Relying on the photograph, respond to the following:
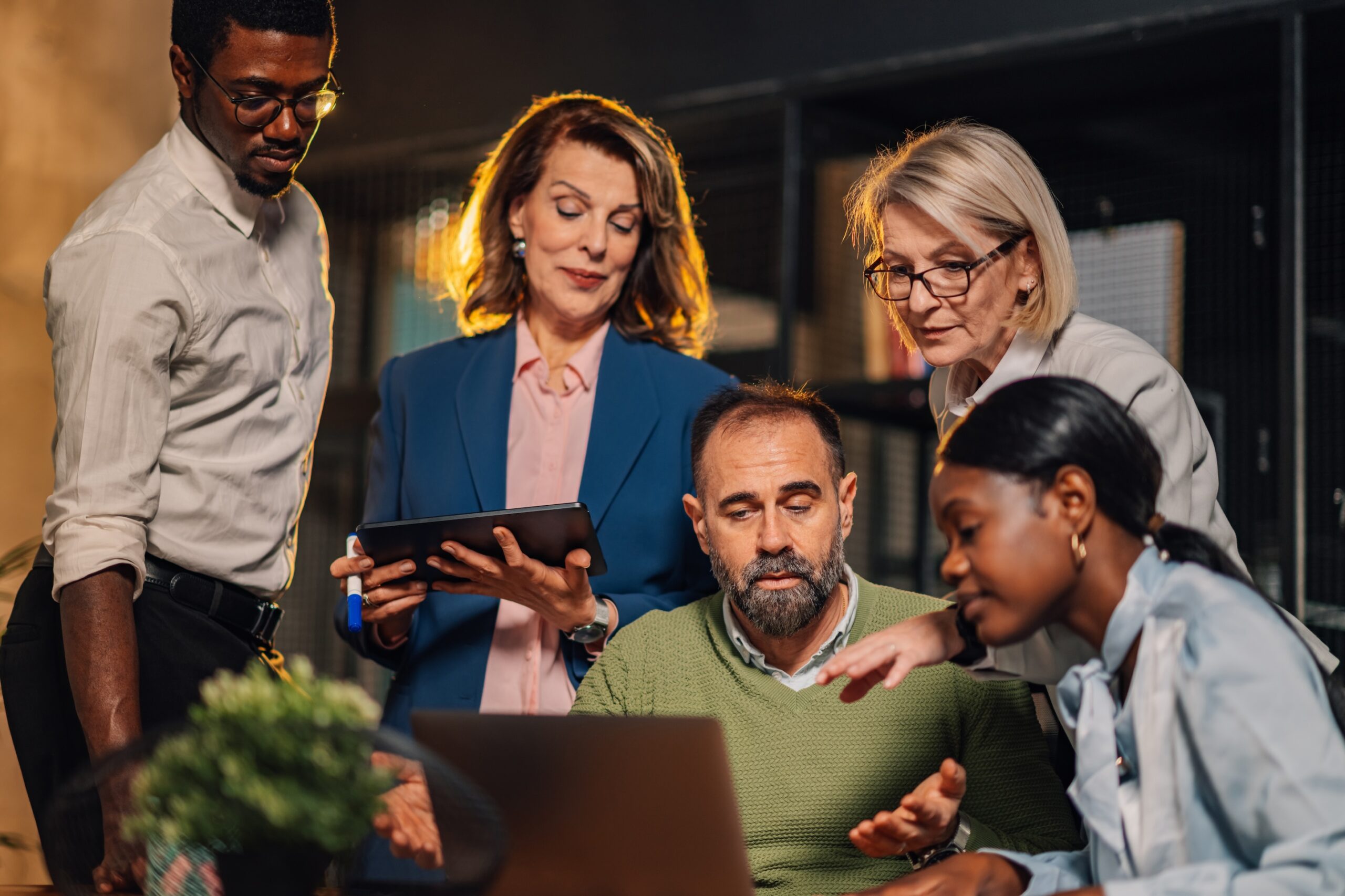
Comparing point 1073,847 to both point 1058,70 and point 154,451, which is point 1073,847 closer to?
point 154,451

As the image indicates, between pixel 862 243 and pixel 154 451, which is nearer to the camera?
pixel 154 451

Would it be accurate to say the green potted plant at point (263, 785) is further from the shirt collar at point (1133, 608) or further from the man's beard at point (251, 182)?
the man's beard at point (251, 182)

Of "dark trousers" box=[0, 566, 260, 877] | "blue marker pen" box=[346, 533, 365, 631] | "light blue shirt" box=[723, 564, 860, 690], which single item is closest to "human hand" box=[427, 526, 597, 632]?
"blue marker pen" box=[346, 533, 365, 631]

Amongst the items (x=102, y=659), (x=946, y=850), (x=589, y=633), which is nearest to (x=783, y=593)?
(x=589, y=633)

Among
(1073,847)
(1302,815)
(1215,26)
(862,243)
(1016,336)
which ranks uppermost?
(1215,26)

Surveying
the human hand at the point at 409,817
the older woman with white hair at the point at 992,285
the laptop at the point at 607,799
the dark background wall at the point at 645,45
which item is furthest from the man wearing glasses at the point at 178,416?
the dark background wall at the point at 645,45

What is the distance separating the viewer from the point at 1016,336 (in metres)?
1.93

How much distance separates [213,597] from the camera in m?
1.94

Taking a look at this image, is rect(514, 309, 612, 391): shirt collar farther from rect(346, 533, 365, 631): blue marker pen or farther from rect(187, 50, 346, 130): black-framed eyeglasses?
rect(187, 50, 346, 130): black-framed eyeglasses

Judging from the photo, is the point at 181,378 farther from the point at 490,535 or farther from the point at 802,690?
the point at 802,690

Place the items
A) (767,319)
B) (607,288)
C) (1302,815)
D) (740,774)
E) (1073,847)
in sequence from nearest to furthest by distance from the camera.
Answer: (1302,815) < (1073,847) < (740,774) < (607,288) < (767,319)

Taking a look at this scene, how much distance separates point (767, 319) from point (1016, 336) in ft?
7.45

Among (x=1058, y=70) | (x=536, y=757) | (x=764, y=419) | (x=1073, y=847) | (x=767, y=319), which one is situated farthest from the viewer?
(x=767, y=319)

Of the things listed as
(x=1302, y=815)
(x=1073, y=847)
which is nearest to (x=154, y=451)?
(x=1073, y=847)
